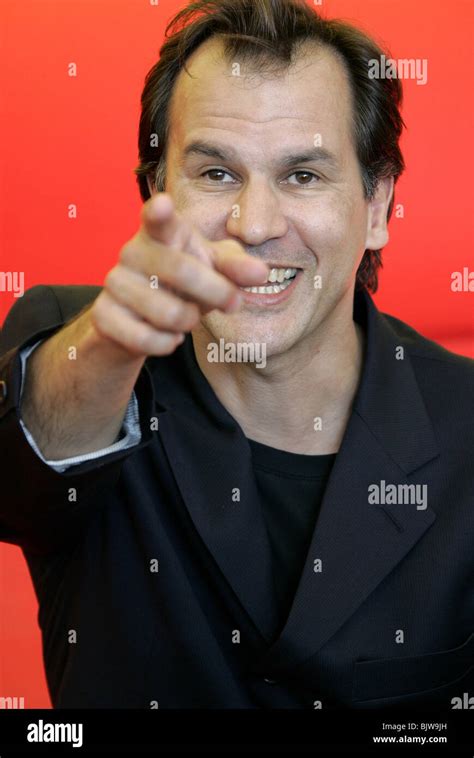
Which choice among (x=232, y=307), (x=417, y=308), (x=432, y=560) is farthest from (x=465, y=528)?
(x=417, y=308)

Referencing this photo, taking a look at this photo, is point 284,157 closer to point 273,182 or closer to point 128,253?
point 273,182

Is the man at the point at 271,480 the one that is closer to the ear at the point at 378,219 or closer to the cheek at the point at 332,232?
the cheek at the point at 332,232

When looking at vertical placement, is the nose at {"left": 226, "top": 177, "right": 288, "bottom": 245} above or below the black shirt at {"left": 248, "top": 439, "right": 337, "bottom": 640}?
above

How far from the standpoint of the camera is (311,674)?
1.43m

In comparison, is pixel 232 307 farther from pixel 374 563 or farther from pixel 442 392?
pixel 442 392

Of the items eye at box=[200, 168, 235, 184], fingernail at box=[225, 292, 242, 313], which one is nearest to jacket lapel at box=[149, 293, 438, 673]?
eye at box=[200, 168, 235, 184]

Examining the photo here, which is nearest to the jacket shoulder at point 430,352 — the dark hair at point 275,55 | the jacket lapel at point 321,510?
the jacket lapel at point 321,510

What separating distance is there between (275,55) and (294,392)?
479 millimetres

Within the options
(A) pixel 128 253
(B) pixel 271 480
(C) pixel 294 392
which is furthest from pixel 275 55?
(A) pixel 128 253

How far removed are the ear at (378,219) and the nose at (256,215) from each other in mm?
306

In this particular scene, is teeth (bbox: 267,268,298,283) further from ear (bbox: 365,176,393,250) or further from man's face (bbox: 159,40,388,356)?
ear (bbox: 365,176,393,250)

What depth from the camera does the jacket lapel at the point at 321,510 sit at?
1.43m

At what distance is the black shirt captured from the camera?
1502 mm

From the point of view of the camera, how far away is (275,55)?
1.60m
